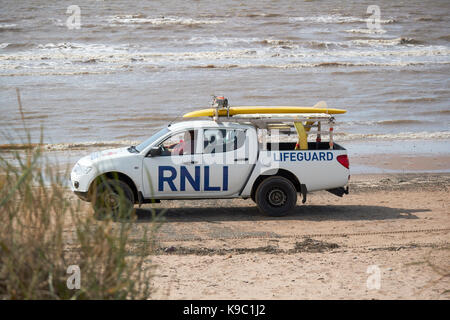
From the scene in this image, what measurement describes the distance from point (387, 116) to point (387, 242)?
44.0ft

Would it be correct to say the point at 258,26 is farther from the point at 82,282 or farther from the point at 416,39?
the point at 82,282

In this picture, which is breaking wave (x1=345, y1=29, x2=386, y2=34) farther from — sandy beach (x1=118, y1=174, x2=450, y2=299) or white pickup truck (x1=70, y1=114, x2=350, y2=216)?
white pickup truck (x1=70, y1=114, x2=350, y2=216)

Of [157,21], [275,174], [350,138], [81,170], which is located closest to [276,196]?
[275,174]

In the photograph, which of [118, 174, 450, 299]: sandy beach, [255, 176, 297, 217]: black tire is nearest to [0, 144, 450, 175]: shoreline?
[118, 174, 450, 299]: sandy beach

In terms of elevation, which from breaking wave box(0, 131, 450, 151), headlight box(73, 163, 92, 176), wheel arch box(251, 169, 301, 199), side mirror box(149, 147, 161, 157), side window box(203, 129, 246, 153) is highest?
side window box(203, 129, 246, 153)

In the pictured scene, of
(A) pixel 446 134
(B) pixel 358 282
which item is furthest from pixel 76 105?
(B) pixel 358 282

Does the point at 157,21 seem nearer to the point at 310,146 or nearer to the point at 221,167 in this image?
the point at 310,146

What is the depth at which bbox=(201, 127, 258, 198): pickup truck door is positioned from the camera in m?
11.3

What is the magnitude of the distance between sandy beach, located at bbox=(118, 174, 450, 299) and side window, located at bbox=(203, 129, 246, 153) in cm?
118

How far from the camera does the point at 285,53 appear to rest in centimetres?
3962

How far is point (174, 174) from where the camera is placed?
1123 centimetres

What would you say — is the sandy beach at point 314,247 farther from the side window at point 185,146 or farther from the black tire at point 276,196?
the side window at point 185,146

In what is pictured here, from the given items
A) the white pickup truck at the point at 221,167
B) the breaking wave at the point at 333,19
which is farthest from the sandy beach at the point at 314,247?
the breaking wave at the point at 333,19
